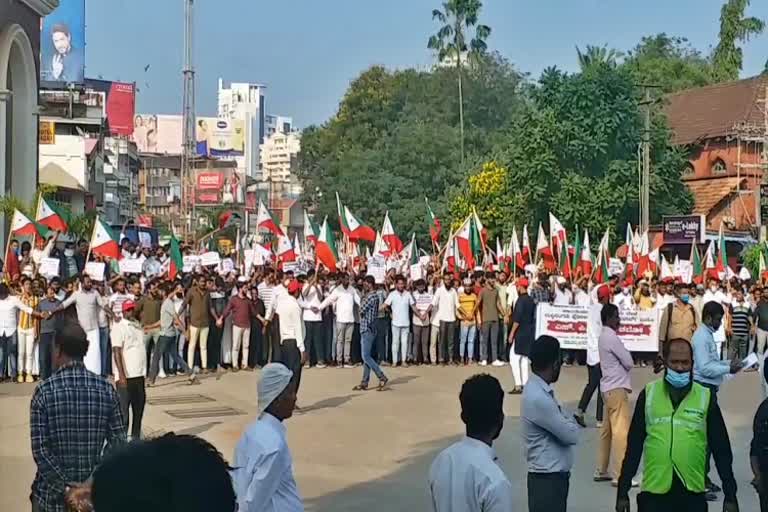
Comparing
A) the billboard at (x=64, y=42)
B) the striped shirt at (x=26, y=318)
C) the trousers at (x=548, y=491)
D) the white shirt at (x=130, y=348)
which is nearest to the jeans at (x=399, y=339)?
the striped shirt at (x=26, y=318)

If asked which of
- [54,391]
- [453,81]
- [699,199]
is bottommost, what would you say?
[54,391]

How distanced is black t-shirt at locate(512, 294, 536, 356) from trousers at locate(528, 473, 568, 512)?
986cm

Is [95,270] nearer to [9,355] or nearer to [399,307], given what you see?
[9,355]

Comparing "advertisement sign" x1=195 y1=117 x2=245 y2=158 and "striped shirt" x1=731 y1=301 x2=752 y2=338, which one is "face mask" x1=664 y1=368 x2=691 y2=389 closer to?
"striped shirt" x1=731 y1=301 x2=752 y2=338

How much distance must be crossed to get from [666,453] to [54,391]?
10.6ft

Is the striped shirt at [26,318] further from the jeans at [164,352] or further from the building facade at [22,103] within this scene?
the building facade at [22,103]

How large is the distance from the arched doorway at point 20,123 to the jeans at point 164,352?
52.6 feet

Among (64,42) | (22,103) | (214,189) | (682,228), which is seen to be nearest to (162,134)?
(214,189)

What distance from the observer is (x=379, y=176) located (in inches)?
2280

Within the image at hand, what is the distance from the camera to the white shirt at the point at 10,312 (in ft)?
62.4

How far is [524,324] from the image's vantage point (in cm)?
1712

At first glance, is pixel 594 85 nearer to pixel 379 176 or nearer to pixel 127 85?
pixel 379 176

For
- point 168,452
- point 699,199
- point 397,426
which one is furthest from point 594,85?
point 168,452

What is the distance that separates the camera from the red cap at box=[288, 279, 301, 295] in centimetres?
2150
